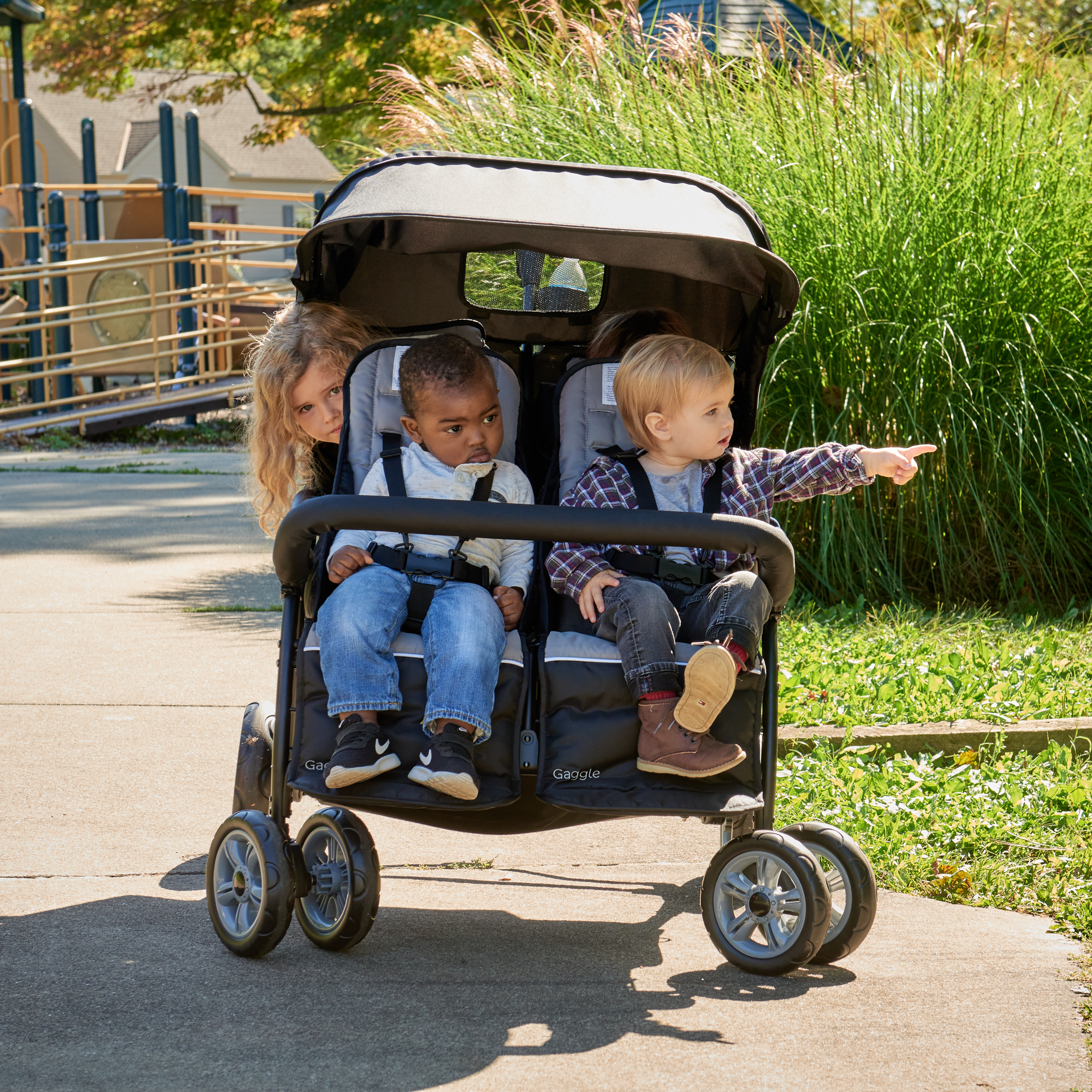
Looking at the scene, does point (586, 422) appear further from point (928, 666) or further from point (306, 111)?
point (306, 111)

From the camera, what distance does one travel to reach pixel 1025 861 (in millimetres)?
3719

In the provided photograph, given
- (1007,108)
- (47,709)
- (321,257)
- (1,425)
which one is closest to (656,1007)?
(321,257)

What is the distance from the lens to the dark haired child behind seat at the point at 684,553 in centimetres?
289

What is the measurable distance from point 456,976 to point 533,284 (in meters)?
2.47

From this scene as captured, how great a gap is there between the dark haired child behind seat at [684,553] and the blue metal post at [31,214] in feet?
38.6

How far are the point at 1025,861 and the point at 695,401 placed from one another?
60.8 inches

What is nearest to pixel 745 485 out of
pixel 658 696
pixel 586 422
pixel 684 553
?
pixel 684 553

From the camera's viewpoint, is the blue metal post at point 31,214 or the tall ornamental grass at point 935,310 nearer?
the tall ornamental grass at point 935,310

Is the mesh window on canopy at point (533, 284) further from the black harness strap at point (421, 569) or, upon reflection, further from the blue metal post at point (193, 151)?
the blue metal post at point (193, 151)

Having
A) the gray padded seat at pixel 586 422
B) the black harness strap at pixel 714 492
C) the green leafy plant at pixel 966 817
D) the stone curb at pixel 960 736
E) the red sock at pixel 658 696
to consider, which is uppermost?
the gray padded seat at pixel 586 422

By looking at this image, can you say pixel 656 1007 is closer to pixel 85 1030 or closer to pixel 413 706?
pixel 413 706

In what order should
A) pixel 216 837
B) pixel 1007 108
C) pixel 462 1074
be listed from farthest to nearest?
pixel 1007 108 < pixel 216 837 < pixel 462 1074

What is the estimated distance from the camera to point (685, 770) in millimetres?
2873

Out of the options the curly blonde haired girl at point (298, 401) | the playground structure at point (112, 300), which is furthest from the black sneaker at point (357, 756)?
the playground structure at point (112, 300)
